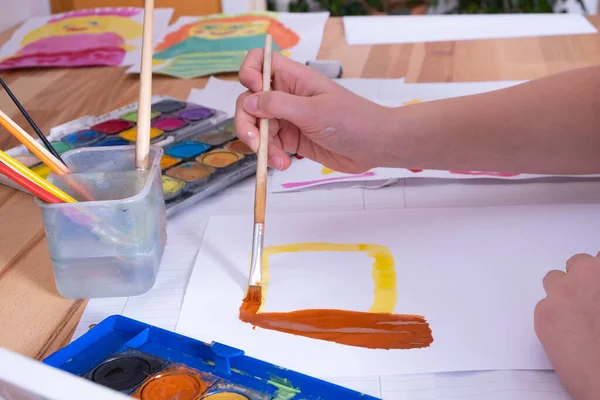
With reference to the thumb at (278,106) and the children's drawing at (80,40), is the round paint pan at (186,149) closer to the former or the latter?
the thumb at (278,106)

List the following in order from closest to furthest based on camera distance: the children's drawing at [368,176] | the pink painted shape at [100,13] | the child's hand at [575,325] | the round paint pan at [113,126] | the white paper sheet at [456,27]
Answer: the child's hand at [575,325] < the children's drawing at [368,176] < the round paint pan at [113,126] < the white paper sheet at [456,27] < the pink painted shape at [100,13]

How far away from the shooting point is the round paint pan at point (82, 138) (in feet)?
2.85

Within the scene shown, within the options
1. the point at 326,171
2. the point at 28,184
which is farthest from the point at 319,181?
the point at 28,184

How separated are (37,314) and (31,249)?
12cm

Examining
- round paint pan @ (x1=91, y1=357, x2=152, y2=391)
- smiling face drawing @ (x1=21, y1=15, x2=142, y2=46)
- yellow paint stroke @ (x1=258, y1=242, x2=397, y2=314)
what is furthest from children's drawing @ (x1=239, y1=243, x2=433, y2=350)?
smiling face drawing @ (x1=21, y1=15, x2=142, y2=46)

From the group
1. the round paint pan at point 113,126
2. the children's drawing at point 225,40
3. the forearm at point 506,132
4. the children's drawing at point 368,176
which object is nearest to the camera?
the forearm at point 506,132

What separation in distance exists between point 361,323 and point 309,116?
220 mm

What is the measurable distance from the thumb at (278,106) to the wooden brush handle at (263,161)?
0.04ft

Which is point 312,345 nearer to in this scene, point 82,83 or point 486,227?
point 486,227

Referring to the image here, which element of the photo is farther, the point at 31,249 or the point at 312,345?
the point at 31,249

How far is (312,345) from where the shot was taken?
1.75 feet

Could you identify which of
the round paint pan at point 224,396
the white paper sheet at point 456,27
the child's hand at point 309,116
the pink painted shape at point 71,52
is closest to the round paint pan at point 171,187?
A: the child's hand at point 309,116

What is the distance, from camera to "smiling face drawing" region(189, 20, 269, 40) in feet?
4.38

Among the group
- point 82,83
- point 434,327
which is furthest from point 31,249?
point 82,83
